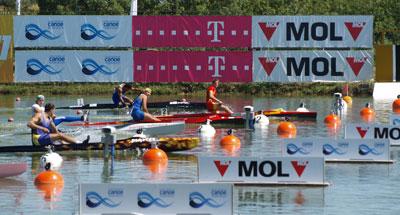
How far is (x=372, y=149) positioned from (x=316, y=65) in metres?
23.2

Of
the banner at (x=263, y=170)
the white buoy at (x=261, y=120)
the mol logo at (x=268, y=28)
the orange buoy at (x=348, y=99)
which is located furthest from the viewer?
the mol logo at (x=268, y=28)

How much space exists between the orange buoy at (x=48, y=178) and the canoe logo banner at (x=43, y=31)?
27082mm

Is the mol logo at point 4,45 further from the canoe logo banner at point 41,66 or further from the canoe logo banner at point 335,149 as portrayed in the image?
the canoe logo banner at point 335,149

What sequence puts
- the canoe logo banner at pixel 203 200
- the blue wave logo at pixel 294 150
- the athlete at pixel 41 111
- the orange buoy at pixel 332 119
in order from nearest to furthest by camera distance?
the canoe logo banner at pixel 203 200, the blue wave logo at pixel 294 150, the athlete at pixel 41 111, the orange buoy at pixel 332 119

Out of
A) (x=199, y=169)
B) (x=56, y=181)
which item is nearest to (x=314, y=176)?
(x=199, y=169)

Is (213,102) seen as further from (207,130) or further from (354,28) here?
(354,28)

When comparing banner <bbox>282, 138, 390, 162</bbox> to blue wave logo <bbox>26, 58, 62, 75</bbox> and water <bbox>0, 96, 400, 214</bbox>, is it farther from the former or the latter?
blue wave logo <bbox>26, 58, 62, 75</bbox>

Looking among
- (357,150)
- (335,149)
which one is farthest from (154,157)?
(357,150)

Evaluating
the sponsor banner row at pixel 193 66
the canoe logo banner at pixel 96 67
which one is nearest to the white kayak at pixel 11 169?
the sponsor banner row at pixel 193 66

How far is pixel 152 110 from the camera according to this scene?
46219 millimetres

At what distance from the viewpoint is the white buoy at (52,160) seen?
89.4ft

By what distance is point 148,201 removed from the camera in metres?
19.0

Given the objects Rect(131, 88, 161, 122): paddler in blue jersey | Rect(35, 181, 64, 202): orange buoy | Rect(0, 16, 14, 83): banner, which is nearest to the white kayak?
Rect(35, 181, 64, 202): orange buoy

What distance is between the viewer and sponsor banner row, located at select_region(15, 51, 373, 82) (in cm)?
5109
